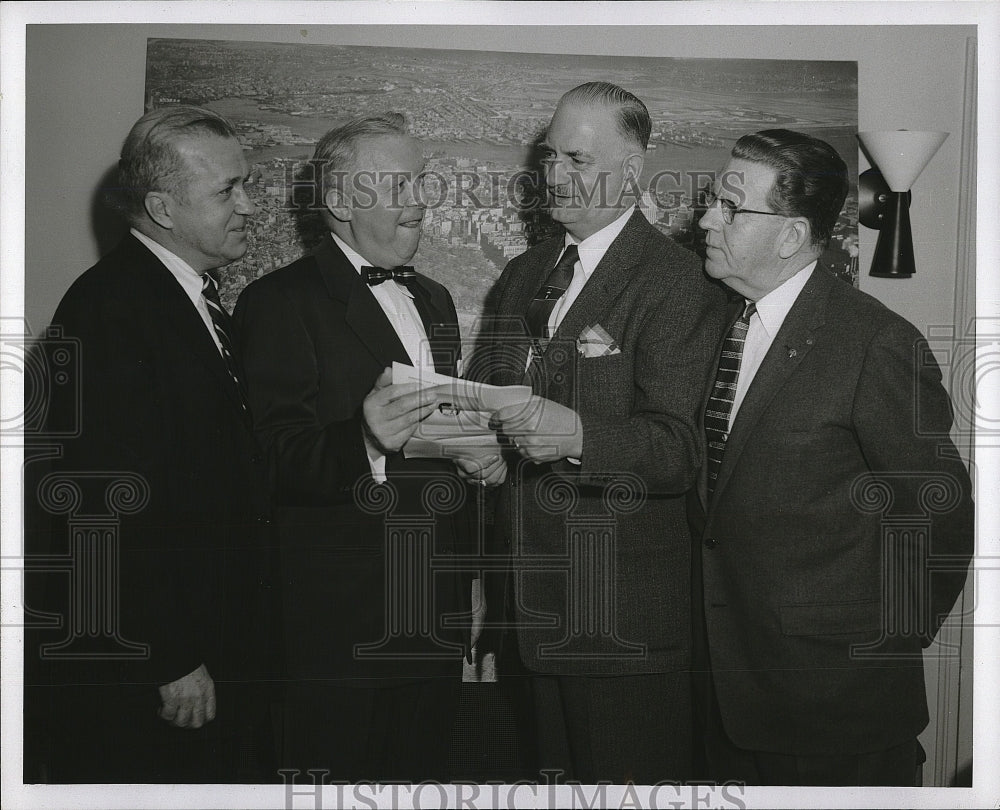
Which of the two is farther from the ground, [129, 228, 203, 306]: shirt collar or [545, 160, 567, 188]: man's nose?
[545, 160, 567, 188]: man's nose

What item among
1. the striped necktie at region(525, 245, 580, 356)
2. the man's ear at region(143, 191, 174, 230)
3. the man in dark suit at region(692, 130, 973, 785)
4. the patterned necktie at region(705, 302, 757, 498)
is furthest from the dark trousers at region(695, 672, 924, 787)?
the man's ear at region(143, 191, 174, 230)

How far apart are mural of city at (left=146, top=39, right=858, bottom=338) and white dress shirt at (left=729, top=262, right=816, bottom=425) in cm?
29

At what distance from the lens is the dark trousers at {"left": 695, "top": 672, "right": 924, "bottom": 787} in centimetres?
269

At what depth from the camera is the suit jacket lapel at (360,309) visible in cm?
263

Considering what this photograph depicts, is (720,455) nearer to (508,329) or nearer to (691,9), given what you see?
(508,329)

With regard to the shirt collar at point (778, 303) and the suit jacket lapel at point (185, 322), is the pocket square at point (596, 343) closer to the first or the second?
the shirt collar at point (778, 303)

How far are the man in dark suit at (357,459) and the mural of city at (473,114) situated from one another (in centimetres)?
6

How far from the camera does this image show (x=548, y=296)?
2.66 m

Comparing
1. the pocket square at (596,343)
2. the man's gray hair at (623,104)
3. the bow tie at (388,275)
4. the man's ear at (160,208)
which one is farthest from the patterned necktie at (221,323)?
the man's gray hair at (623,104)

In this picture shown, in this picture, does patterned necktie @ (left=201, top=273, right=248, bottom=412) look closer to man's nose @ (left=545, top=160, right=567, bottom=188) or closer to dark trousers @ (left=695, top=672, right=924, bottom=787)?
man's nose @ (left=545, top=160, right=567, bottom=188)

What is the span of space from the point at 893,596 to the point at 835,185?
3.77 feet

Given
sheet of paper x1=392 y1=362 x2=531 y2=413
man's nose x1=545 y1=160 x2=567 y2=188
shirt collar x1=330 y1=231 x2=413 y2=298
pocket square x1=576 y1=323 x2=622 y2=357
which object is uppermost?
man's nose x1=545 y1=160 x2=567 y2=188

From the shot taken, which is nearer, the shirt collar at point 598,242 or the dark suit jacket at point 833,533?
the dark suit jacket at point 833,533

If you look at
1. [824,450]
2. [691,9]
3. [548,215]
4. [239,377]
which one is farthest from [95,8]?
[824,450]
